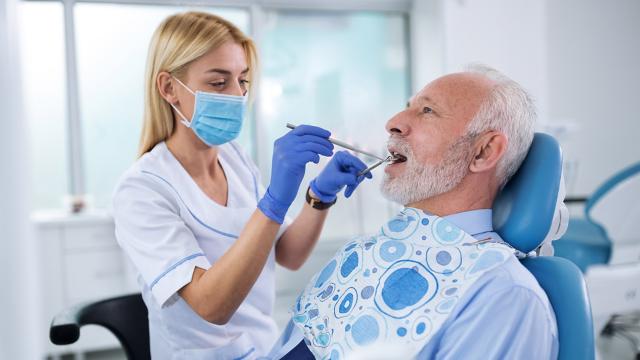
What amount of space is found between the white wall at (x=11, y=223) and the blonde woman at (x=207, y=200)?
0.19 metres

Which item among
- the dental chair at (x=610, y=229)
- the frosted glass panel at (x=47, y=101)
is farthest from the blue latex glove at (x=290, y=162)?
the frosted glass panel at (x=47, y=101)

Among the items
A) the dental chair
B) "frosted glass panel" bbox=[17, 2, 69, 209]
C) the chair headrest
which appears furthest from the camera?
"frosted glass panel" bbox=[17, 2, 69, 209]

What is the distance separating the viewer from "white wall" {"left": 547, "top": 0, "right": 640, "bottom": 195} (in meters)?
4.30

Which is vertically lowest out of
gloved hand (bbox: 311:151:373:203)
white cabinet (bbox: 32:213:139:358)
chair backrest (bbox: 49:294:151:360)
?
white cabinet (bbox: 32:213:139:358)

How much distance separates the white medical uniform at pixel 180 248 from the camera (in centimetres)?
114

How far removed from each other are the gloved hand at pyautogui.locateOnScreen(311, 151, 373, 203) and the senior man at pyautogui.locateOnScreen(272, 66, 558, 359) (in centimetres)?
8

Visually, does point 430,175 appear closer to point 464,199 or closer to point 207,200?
point 464,199

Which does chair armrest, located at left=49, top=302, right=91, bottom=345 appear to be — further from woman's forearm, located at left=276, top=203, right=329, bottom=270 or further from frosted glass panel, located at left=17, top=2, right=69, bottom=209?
frosted glass panel, located at left=17, top=2, right=69, bottom=209

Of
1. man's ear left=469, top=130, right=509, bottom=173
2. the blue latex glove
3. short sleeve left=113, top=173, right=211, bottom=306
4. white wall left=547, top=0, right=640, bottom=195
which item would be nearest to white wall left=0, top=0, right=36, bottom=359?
short sleeve left=113, top=173, right=211, bottom=306

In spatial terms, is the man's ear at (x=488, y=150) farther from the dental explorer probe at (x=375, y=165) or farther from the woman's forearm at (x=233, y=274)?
the woman's forearm at (x=233, y=274)

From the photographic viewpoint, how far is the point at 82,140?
11.1 ft

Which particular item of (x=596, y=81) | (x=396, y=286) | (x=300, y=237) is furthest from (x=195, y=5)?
(x=596, y=81)

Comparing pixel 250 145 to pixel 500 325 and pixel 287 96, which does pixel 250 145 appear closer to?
pixel 287 96

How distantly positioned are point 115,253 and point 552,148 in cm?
246
